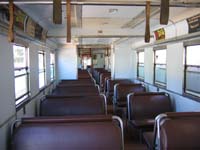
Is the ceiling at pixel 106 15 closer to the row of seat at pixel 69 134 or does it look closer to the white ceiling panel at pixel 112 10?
the white ceiling panel at pixel 112 10

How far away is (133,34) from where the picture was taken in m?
6.03

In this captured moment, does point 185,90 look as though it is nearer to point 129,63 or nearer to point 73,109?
point 73,109

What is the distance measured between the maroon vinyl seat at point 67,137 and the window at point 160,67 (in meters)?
3.22

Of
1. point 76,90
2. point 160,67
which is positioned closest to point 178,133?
point 76,90

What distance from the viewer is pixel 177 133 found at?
2.38 metres

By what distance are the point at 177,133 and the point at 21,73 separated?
2.24m

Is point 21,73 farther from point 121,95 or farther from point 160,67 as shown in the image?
point 160,67

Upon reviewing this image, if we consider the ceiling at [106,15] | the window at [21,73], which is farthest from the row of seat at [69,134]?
the ceiling at [106,15]

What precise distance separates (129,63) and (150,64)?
2472mm

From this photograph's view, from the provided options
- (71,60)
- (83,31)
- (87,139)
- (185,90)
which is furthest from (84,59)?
(87,139)

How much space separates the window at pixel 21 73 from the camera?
324 centimetres

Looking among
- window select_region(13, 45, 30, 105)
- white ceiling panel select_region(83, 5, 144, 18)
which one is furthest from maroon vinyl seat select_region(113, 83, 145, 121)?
window select_region(13, 45, 30, 105)

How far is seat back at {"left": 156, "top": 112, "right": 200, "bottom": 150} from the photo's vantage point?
7.72ft

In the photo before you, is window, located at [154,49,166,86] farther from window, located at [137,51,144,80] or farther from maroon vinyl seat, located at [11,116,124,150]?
maroon vinyl seat, located at [11,116,124,150]
